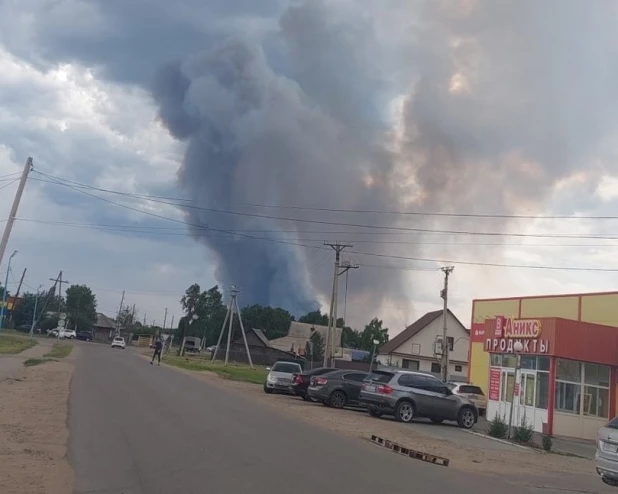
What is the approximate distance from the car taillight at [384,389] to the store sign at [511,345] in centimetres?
690

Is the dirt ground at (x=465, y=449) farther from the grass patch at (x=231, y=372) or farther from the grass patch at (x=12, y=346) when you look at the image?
the grass patch at (x=12, y=346)

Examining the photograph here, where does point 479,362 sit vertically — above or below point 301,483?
above

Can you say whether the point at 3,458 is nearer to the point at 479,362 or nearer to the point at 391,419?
the point at 391,419

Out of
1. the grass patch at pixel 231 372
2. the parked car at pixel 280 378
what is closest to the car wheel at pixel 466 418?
the parked car at pixel 280 378

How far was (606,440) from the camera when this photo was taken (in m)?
12.0

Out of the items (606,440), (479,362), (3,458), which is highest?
(479,362)

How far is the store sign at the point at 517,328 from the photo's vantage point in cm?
2625

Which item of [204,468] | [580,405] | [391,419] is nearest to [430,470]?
[204,468]

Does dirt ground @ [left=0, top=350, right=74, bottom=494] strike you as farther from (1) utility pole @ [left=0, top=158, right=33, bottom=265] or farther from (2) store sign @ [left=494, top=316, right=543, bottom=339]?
(2) store sign @ [left=494, top=316, right=543, bottom=339]

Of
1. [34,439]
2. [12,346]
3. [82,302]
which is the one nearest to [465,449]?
[34,439]

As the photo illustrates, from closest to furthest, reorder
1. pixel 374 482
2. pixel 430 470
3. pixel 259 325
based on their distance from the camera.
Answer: pixel 374 482 → pixel 430 470 → pixel 259 325

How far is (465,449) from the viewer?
16719mm

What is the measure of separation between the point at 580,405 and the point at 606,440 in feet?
50.2

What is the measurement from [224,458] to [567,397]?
765 inches
